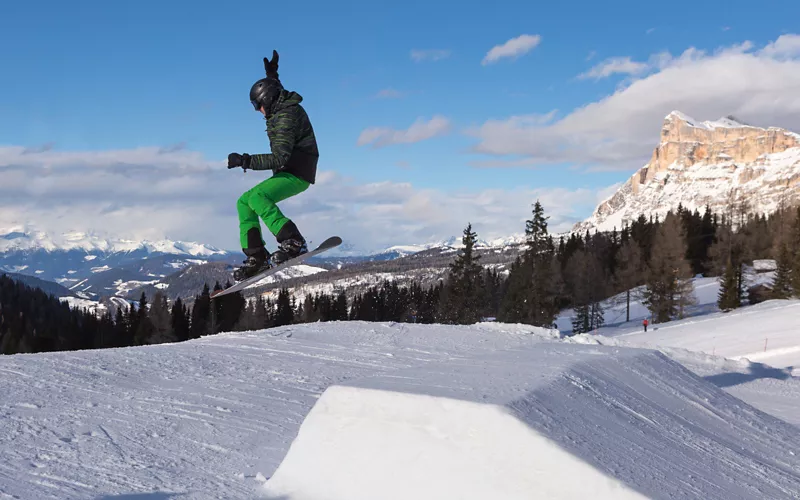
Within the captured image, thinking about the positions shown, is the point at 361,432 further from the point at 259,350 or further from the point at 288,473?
the point at 259,350

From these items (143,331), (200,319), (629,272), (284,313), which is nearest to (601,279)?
(629,272)

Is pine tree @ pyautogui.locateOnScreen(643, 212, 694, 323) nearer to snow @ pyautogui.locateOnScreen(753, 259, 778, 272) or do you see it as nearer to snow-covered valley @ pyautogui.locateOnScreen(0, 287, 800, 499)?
snow @ pyautogui.locateOnScreen(753, 259, 778, 272)

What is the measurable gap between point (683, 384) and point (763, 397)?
25.8ft

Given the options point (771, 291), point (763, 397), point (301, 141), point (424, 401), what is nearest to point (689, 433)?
point (424, 401)

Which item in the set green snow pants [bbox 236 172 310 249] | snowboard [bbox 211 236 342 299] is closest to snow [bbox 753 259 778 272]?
snowboard [bbox 211 236 342 299]

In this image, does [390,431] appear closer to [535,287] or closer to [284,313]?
[535,287]

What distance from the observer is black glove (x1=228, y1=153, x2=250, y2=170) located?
631 cm

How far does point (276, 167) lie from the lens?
654cm

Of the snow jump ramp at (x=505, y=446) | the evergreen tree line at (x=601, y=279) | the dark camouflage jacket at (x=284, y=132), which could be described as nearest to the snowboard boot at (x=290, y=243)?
the dark camouflage jacket at (x=284, y=132)

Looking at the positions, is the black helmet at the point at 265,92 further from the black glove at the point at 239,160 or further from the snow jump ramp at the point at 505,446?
the snow jump ramp at the point at 505,446

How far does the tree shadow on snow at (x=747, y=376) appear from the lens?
16.2 meters

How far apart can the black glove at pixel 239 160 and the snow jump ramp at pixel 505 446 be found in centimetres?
270

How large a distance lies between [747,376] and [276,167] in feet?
53.8

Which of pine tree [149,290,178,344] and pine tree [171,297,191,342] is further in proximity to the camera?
pine tree [171,297,191,342]
